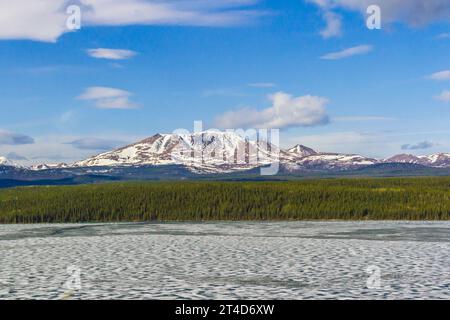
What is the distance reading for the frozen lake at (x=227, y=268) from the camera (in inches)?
770

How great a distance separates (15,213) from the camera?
303 ft

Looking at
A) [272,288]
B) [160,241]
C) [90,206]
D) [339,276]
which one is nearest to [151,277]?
[272,288]

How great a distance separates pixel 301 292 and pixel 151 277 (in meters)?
6.31

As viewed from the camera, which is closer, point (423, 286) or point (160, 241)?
point (423, 286)

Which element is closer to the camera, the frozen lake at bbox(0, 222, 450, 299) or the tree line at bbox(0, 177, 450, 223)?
the frozen lake at bbox(0, 222, 450, 299)

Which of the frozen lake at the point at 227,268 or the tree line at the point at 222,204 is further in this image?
the tree line at the point at 222,204

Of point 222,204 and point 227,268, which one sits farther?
point 222,204

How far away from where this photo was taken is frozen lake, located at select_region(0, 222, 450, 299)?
19562 millimetres

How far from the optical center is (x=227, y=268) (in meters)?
25.6

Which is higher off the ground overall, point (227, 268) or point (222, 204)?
point (227, 268)
